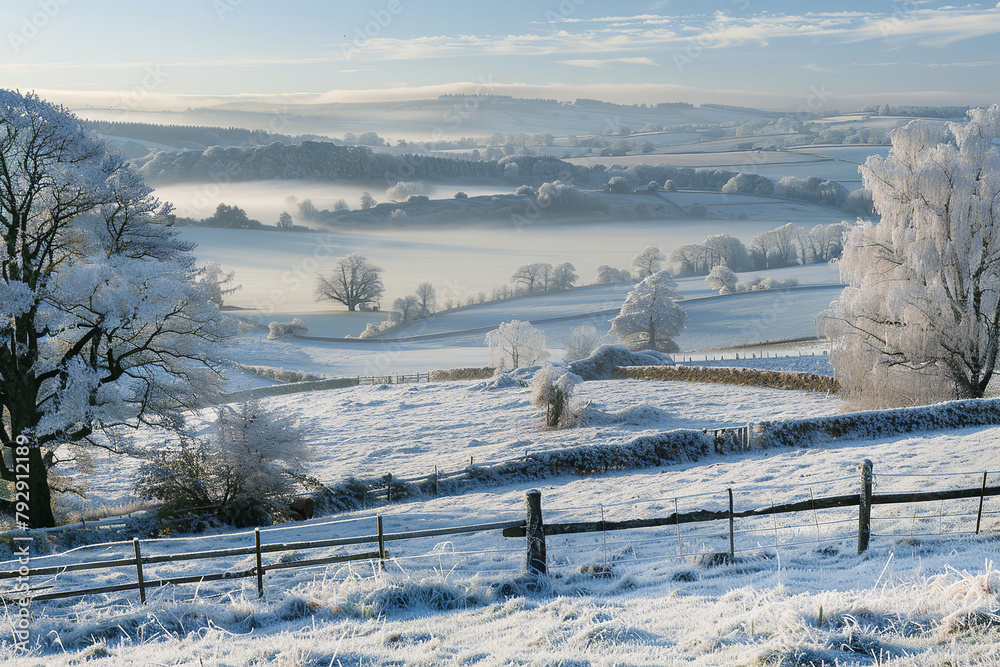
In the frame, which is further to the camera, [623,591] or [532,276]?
[532,276]

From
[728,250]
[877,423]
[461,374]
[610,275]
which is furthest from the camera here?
[610,275]

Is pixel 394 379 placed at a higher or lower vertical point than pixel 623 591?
lower

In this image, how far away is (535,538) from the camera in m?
9.37

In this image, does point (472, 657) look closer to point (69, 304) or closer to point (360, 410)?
point (69, 304)

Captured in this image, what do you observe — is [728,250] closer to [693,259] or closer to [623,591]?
[693,259]

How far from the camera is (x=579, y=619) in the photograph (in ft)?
24.2

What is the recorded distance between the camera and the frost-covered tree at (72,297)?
16484mm

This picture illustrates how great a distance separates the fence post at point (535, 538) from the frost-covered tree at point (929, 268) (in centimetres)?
2020

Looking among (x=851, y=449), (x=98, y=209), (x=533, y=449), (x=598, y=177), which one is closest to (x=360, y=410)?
(x=533, y=449)

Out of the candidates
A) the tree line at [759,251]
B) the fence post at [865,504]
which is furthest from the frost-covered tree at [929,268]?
the tree line at [759,251]

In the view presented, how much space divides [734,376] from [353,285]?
60602mm

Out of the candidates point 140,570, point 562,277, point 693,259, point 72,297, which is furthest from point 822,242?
point 140,570

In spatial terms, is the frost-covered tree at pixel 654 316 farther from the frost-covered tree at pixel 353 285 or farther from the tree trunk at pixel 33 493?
the tree trunk at pixel 33 493

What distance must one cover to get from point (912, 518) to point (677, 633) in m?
6.64
